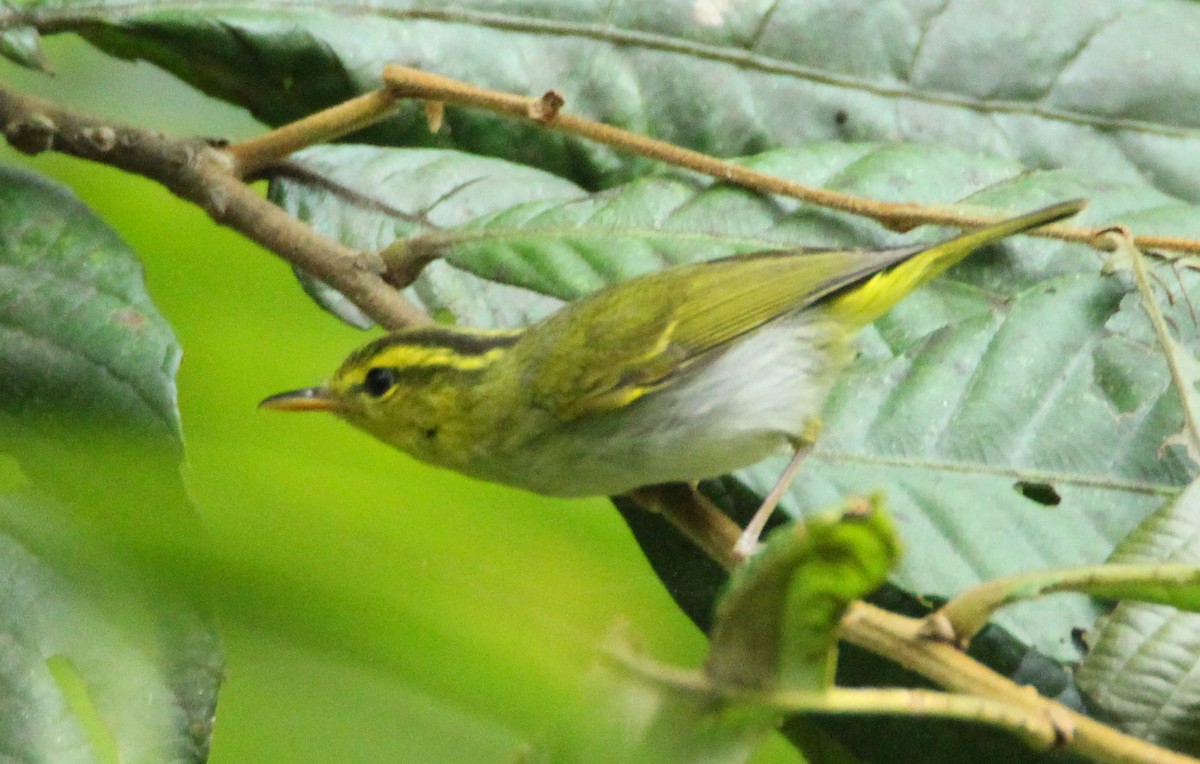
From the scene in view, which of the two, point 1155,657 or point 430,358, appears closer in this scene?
point 1155,657

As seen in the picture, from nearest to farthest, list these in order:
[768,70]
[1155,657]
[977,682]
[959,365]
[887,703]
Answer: [887,703] < [977,682] < [1155,657] < [959,365] < [768,70]

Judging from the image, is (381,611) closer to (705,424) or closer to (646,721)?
(646,721)

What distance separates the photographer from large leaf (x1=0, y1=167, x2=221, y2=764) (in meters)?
0.55

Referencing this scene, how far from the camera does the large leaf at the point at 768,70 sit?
219 cm

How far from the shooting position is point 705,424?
192cm

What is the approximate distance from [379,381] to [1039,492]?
1.07 metres

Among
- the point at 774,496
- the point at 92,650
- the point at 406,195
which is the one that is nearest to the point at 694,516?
the point at 774,496

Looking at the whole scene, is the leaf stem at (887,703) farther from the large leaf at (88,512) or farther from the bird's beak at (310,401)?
the bird's beak at (310,401)

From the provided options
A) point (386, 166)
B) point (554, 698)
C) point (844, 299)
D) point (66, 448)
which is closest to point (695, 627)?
point (844, 299)

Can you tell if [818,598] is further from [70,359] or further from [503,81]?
[503,81]

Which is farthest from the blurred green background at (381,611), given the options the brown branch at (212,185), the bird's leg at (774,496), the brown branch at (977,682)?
the brown branch at (212,185)

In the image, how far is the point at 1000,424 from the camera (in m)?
1.74

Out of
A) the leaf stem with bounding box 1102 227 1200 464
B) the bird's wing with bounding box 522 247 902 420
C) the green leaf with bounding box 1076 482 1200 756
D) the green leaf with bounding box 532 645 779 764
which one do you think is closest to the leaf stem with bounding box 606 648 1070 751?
the green leaf with bounding box 532 645 779 764

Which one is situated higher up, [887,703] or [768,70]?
[768,70]
